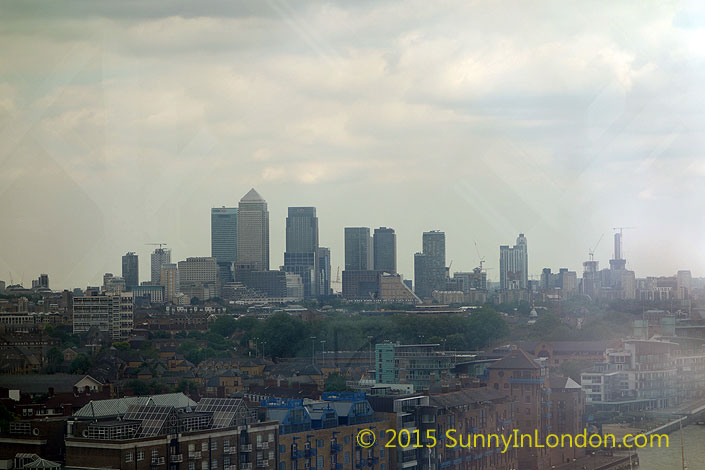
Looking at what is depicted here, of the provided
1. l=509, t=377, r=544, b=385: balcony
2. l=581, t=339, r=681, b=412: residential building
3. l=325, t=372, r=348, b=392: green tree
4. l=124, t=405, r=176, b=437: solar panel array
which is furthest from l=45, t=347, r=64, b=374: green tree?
l=124, t=405, r=176, b=437: solar panel array

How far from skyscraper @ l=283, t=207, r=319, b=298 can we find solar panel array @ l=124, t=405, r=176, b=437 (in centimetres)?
4507

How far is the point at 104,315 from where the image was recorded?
98.5ft

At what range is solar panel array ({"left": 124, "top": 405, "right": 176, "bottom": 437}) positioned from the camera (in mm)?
8539

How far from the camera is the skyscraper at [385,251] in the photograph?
1929 inches

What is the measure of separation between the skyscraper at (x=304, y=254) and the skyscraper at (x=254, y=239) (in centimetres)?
124

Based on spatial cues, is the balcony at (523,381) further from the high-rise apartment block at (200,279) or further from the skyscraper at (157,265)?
the high-rise apartment block at (200,279)

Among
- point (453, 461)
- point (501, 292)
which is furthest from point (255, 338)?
point (501, 292)

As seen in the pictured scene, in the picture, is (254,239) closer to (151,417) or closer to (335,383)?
(335,383)

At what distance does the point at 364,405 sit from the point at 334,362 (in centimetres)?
1066

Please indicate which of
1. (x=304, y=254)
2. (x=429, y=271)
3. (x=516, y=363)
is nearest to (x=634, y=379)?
(x=516, y=363)

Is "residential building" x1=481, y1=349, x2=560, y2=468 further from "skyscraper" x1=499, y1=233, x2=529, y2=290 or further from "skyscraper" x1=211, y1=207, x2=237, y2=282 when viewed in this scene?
"skyscraper" x1=211, y1=207, x2=237, y2=282

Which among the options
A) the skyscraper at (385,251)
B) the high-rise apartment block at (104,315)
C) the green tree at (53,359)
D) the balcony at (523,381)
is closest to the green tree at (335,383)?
the balcony at (523,381)

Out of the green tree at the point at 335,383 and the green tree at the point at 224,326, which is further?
the green tree at the point at 224,326

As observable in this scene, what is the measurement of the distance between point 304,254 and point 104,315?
27.7m
